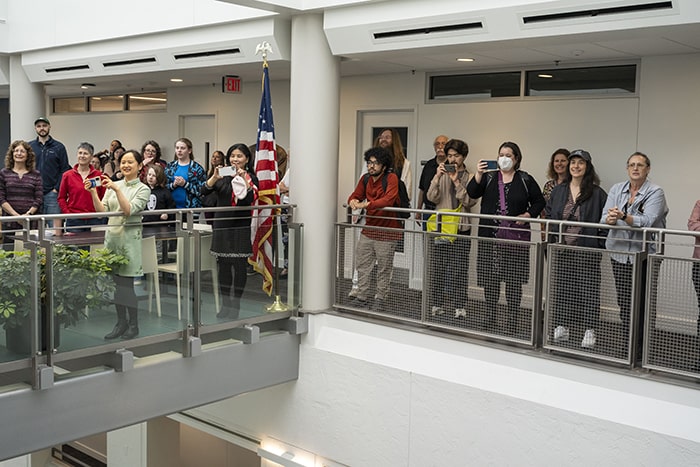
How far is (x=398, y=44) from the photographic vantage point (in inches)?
359

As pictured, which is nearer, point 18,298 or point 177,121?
point 18,298

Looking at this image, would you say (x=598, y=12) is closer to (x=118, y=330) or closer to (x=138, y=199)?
(x=138, y=199)

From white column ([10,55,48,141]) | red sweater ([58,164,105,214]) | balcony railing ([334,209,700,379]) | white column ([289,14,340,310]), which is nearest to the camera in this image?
balcony railing ([334,209,700,379])

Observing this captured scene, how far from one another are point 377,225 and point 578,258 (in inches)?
105

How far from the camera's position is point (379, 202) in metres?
9.46

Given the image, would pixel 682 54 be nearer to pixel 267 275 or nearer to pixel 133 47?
pixel 267 275

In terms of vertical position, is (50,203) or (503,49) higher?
(503,49)

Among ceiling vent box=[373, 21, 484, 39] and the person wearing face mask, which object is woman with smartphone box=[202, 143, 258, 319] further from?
the person wearing face mask

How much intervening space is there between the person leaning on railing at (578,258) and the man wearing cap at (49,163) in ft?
24.8

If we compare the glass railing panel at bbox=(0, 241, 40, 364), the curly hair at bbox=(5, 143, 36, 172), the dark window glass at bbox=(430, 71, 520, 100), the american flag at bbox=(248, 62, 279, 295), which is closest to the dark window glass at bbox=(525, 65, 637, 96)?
the dark window glass at bbox=(430, 71, 520, 100)

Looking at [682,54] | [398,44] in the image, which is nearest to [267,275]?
[398,44]

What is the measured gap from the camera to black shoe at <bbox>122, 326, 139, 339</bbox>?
7945mm

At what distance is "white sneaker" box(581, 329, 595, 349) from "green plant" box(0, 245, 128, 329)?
4.26 meters

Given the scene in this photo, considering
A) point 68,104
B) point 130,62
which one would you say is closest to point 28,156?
point 130,62
